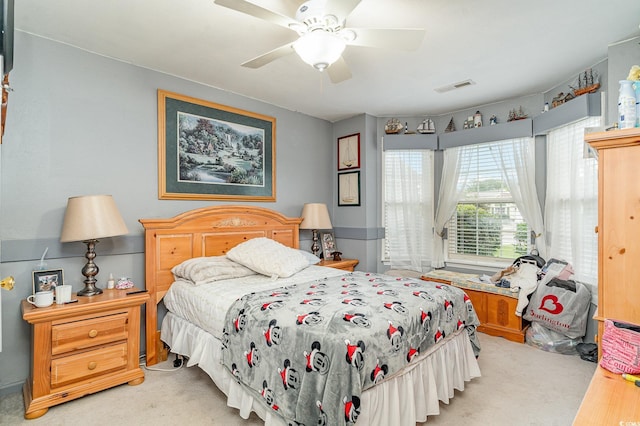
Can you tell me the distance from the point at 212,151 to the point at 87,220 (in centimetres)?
139

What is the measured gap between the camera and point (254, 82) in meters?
3.30

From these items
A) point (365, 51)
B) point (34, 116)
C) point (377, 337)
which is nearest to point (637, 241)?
point (377, 337)

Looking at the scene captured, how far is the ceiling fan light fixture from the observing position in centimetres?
180

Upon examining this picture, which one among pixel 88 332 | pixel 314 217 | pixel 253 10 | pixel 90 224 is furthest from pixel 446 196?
pixel 88 332

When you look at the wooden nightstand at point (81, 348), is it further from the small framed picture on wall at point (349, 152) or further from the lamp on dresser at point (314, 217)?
the small framed picture on wall at point (349, 152)

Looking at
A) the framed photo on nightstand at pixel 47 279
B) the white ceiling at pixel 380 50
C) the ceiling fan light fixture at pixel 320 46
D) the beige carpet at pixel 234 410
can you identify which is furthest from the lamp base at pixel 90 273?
the ceiling fan light fixture at pixel 320 46

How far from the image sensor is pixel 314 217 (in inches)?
160

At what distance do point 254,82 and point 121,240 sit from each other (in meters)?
1.94

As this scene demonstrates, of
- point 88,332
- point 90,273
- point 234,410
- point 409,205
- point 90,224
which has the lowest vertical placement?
point 234,410

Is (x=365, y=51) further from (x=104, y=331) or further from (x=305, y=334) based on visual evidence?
(x=104, y=331)

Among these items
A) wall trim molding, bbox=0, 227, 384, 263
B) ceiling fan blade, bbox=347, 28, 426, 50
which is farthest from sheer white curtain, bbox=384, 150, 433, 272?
wall trim molding, bbox=0, 227, 384, 263

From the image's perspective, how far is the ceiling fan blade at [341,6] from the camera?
159 cm

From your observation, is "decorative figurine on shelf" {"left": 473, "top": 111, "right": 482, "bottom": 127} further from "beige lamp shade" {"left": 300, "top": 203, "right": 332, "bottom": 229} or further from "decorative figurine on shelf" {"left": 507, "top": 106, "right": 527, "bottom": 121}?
"beige lamp shade" {"left": 300, "top": 203, "right": 332, "bottom": 229}

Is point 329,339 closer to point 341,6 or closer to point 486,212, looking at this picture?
point 341,6
